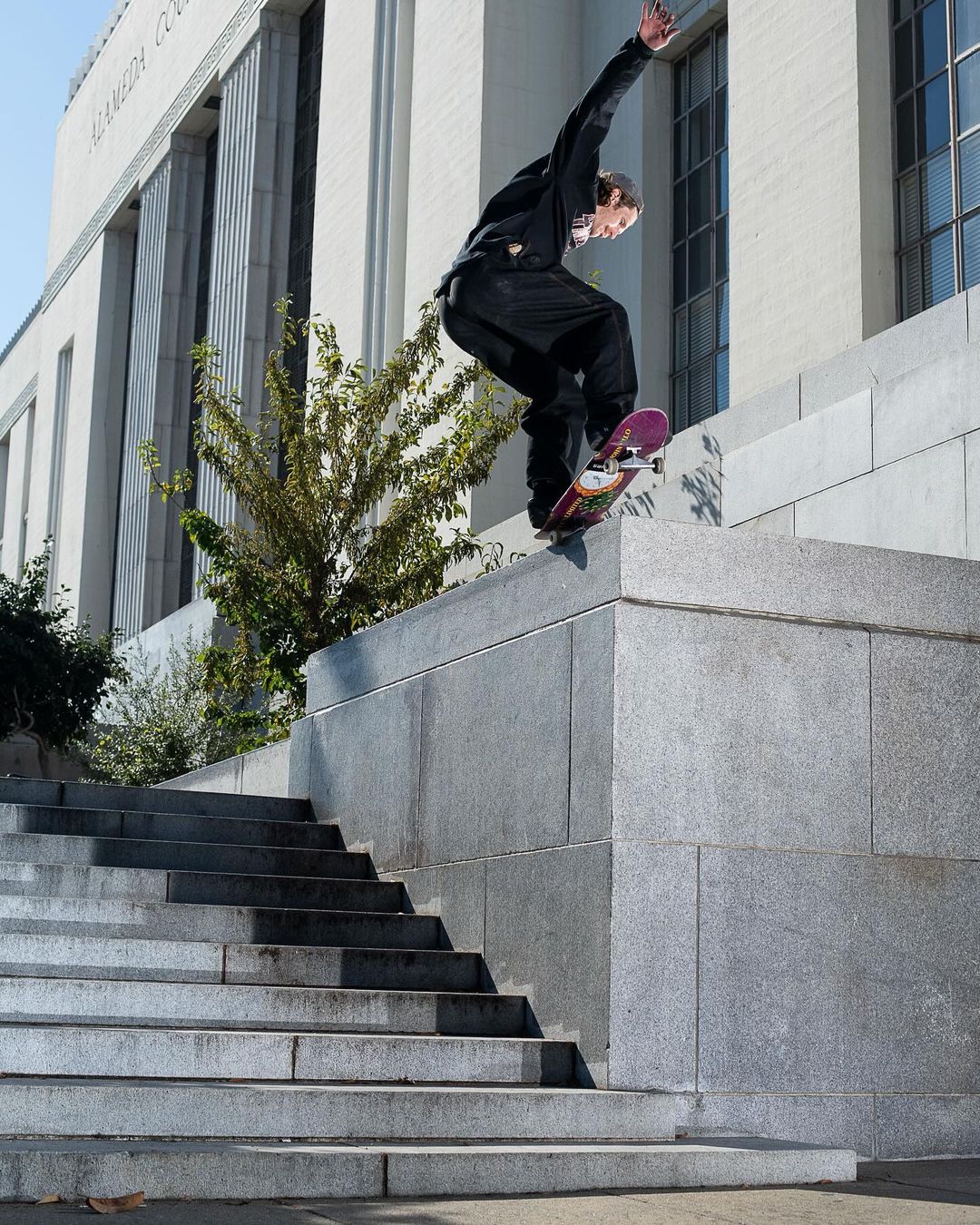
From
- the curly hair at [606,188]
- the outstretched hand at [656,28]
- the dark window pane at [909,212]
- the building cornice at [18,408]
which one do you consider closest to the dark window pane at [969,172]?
the dark window pane at [909,212]

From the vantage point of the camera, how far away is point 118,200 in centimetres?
4359

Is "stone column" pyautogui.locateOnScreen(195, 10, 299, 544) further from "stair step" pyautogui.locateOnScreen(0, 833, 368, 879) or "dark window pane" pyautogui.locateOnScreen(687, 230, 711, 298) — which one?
"stair step" pyautogui.locateOnScreen(0, 833, 368, 879)

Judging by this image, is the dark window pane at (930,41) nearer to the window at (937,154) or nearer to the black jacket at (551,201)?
the window at (937,154)

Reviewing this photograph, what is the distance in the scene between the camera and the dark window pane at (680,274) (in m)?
20.4

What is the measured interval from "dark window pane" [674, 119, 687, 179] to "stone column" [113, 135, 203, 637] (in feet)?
66.2

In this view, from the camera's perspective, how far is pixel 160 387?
38.7 meters

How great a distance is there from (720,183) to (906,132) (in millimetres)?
4698

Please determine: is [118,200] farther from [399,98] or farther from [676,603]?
[676,603]

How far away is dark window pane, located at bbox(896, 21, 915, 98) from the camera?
15406mm

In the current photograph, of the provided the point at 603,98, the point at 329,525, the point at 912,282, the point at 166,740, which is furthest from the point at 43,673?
the point at 603,98

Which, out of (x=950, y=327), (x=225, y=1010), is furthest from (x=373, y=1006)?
(x=950, y=327)

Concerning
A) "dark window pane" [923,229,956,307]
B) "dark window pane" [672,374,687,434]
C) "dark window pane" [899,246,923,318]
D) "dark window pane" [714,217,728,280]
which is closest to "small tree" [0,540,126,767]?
"dark window pane" [672,374,687,434]

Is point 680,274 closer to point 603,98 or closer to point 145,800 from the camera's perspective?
point 145,800

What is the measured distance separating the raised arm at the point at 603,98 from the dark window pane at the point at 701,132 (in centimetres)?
1306
